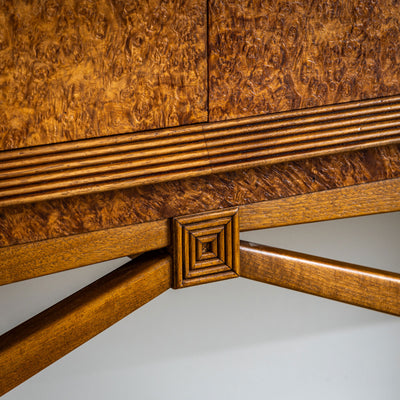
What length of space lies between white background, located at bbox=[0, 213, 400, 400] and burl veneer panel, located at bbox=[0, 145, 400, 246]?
520mm

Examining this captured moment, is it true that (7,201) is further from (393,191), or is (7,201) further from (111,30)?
(393,191)

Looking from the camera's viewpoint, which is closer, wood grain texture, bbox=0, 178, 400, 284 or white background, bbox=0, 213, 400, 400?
wood grain texture, bbox=0, 178, 400, 284

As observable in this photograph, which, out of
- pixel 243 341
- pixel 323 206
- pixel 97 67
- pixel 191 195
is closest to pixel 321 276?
pixel 323 206

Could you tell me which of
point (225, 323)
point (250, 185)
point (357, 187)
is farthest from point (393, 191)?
point (225, 323)

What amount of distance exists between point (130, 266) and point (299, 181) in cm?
18

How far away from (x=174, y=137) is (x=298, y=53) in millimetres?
135

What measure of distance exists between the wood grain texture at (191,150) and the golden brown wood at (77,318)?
111mm

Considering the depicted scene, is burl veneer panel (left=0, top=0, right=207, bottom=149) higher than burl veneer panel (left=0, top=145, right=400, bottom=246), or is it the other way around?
burl veneer panel (left=0, top=0, right=207, bottom=149)

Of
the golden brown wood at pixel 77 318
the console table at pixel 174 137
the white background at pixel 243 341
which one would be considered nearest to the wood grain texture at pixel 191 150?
the console table at pixel 174 137

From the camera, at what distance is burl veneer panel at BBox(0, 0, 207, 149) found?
49 cm

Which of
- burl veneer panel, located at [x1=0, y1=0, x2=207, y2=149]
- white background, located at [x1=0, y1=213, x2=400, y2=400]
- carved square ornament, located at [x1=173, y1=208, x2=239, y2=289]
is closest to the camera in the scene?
burl veneer panel, located at [x1=0, y1=0, x2=207, y2=149]

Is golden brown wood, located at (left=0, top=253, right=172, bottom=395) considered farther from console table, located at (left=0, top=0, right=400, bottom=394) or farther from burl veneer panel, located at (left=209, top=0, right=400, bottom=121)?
burl veneer panel, located at (left=209, top=0, right=400, bottom=121)

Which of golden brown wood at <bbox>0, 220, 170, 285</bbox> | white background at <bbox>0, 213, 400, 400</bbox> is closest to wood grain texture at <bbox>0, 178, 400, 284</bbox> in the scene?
golden brown wood at <bbox>0, 220, 170, 285</bbox>

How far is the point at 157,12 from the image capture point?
53 cm
